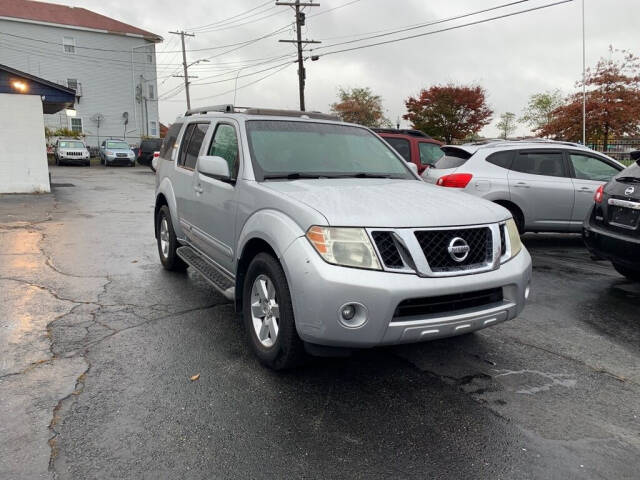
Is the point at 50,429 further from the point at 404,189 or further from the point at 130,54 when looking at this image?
the point at 130,54

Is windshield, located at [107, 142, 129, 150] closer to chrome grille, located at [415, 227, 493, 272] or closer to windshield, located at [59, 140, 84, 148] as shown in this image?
windshield, located at [59, 140, 84, 148]

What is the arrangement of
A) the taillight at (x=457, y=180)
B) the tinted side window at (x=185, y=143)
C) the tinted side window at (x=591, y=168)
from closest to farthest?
the tinted side window at (x=185, y=143) < the taillight at (x=457, y=180) < the tinted side window at (x=591, y=168)

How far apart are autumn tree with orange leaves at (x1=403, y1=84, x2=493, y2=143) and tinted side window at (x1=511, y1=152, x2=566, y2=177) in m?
26.9

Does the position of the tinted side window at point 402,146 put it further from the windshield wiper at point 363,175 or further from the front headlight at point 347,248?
the front headlight at point 347,248

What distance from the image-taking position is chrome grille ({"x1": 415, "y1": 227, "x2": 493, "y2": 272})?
312 cm

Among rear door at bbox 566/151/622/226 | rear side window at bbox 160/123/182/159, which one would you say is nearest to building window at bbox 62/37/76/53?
rear side window at bbox 160/123/182/159

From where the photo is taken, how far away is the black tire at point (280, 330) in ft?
10.6

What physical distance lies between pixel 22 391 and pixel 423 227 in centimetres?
275

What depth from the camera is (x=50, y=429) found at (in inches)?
112

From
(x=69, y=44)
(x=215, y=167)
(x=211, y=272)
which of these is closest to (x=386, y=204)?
(x=215, y=167)

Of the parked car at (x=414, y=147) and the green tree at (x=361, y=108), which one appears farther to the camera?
the green tree at (x=361, y=108)

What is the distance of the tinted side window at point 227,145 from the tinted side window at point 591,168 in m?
6.07

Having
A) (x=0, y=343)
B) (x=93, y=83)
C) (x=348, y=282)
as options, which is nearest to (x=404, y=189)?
(x=348, y=282)

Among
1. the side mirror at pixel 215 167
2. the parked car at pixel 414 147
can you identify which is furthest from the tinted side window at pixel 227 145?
the parked car at pixel 414 147
